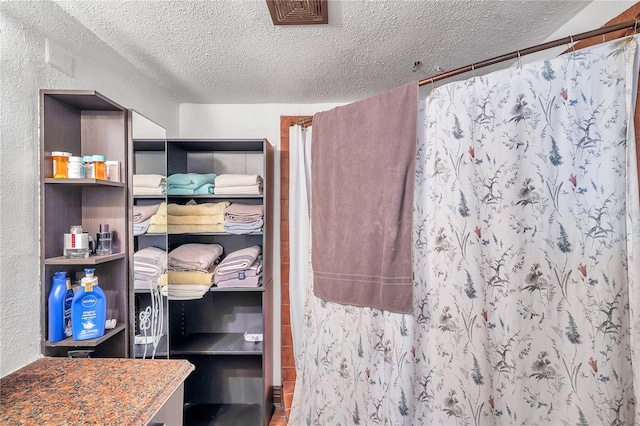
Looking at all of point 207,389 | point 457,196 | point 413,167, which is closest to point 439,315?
point 457,196

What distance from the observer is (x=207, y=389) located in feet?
7.15

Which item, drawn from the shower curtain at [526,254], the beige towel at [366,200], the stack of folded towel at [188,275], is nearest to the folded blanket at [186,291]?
the stack of folded towel at [188,275]

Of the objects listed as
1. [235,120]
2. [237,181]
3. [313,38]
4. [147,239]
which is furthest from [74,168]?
[235,120]

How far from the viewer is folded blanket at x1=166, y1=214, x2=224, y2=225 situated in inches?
77.3

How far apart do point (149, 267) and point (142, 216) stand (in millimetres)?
298

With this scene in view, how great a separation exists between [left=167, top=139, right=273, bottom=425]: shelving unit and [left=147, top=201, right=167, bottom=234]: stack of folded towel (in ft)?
0.85

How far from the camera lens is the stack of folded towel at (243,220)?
196 cm

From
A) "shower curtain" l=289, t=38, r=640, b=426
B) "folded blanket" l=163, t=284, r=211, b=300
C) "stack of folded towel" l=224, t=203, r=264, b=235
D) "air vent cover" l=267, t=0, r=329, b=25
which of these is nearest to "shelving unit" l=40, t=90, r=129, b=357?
"folded blanket" l=163, t=284, r=211, b=300

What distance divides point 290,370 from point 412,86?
2.08 m

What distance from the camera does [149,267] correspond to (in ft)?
5.28

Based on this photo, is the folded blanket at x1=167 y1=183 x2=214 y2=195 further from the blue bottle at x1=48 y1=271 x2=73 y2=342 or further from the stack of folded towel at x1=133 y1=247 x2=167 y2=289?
the blue bottle at x1=48 y1=271 x2=73 y2=342

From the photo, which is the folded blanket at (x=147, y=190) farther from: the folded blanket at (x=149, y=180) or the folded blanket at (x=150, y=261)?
the folded blanket at (x=150, y=261)

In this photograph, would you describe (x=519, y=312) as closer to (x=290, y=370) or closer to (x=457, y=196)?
(x=457, y=196)

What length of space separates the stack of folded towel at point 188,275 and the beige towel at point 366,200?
0.80 m
